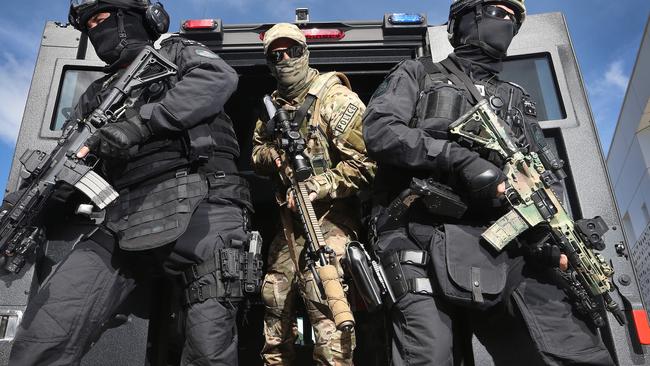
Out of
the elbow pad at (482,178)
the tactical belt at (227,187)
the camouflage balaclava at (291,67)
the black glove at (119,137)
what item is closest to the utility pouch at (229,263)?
the tactical belt at (227,187)

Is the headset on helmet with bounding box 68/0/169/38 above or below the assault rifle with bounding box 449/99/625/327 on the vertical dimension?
above

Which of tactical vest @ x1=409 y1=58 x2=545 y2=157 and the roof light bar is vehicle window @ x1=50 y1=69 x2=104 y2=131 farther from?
tactical vest @ x1=409 y1=58 x2=545 y2=157

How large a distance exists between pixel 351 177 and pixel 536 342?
1.26 metres

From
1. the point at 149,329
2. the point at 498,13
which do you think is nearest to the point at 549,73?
the point at 498,13

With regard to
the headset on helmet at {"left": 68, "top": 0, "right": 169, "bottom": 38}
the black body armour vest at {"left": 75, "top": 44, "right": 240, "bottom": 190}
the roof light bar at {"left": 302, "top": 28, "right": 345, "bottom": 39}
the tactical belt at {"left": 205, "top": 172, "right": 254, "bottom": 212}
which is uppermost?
the roof light bar at {"left": 302, "top": 28, "right": 345, "bottom": 39}

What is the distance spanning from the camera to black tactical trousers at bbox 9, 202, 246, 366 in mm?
2248

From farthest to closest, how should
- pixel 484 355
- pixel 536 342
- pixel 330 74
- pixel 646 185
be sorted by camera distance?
pixel 646 185
pixel 330 74
pixel 484 355
pixel 536 342

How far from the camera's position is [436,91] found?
257 cm

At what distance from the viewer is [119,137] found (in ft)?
7.84

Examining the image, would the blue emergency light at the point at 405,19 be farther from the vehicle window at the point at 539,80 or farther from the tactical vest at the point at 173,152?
the tactical vest at the point at 173,152

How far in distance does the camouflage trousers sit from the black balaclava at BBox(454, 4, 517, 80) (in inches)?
46.2

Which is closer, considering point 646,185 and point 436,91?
point 436,91

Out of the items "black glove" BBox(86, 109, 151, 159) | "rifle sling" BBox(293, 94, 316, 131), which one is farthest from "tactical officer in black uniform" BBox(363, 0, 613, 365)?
"black glove" BBox(86, 109, 151, 159)

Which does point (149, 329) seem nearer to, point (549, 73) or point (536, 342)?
point (536, 342)
